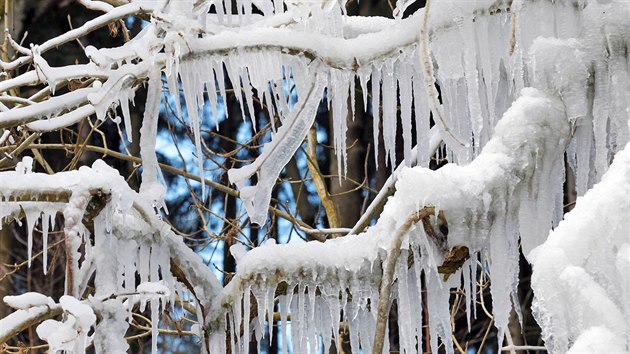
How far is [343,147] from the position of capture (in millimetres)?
3271

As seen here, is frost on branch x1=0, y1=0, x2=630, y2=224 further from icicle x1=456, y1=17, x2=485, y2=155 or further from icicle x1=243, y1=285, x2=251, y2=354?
icicle x1=243, y1=285, x2=251, y2=354

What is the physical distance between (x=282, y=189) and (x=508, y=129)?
10724 millimetres

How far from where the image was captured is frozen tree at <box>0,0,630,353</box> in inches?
94.7

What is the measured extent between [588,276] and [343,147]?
1.82m

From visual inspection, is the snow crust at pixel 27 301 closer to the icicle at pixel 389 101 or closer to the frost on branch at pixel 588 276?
the icicle at pixel 389 101

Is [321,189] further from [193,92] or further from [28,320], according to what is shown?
[28,320]

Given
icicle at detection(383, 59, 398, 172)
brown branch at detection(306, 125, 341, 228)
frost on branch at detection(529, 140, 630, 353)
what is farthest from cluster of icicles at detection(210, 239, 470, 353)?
brown branch at detection(306, 125, 341, 228)

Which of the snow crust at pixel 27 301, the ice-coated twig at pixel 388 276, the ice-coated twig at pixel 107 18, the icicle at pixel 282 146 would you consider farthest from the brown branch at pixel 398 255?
the ice-coated twig at pixel 107 18

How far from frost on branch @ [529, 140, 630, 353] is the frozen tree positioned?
0.47 metres

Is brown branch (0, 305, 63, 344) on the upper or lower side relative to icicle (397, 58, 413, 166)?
lower

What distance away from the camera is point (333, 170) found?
8.63 meters

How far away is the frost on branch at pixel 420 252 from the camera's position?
2.36 meters

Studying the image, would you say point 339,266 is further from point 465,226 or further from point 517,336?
point 517,336

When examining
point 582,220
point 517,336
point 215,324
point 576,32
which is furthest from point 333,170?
point 582,220
